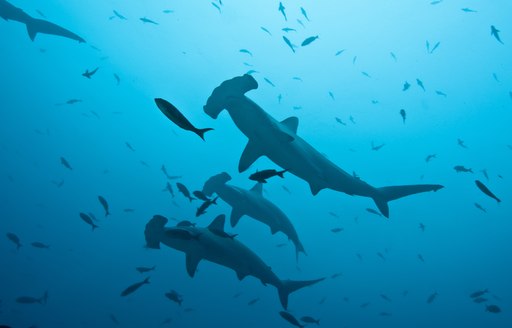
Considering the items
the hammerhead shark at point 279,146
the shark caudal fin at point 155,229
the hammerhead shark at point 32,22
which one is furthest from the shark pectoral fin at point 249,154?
the hammerhead shark at point 32,22

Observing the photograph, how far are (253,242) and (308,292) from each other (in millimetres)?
8253

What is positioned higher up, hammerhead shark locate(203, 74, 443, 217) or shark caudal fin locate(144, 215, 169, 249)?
hammerhead shark locate(203, 74, 443, 217)

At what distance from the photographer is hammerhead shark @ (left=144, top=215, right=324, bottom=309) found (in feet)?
15.0

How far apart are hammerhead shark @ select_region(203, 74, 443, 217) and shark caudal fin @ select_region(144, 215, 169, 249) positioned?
4.31 feet

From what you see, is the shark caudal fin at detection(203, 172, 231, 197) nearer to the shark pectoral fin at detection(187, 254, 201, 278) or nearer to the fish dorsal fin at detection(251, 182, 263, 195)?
the fish dorsal fin at detection(251, 182, 263, 195)

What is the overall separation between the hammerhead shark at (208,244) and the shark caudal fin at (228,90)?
160 centimetres

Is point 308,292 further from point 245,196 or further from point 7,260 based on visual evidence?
point 245,196

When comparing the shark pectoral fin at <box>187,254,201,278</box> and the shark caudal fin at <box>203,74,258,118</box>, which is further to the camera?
the shark pectoral fin at <box>187,254,201,278</box>

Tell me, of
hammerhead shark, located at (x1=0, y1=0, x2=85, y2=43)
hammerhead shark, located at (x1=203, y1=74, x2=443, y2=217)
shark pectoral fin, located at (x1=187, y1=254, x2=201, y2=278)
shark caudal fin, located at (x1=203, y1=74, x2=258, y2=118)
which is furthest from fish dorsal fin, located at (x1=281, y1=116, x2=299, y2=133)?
hammerhead shark, located at (x1=0, y1=0, x2=85, y2=43)

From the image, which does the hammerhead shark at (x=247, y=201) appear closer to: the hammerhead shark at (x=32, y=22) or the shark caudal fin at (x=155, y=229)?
the shark caudal fin at (x=155, y=229)

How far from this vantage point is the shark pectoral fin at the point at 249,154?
4532 millimetres

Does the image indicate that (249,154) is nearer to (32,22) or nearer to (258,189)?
(258,189)

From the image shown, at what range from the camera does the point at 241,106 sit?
3.99 metres

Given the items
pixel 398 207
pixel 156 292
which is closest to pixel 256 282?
pixel 156 292
